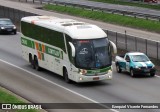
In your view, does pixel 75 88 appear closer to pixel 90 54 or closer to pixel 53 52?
pixel 90 54

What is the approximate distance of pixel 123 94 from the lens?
1113 inches

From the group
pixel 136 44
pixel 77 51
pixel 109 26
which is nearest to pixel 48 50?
pixel 77 51

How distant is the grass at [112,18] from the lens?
5966 centimetres

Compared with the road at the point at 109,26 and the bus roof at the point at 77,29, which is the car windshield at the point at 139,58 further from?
the road at the point at 109,26

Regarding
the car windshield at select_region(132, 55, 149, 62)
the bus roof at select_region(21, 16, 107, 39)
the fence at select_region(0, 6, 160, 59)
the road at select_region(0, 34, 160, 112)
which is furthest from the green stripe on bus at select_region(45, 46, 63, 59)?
the fence at select_region(0, 6, 160, 59)

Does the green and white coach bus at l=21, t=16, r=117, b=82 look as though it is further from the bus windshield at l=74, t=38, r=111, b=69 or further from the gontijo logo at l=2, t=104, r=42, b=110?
the gontijo logo at l=2, t=104, r=42, b=110

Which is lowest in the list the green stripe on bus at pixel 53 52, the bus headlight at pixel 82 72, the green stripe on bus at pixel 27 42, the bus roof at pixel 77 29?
the bus headlight at pixel 82 72

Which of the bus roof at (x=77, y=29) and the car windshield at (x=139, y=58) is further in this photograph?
the car windshield at (x=139, y=58)

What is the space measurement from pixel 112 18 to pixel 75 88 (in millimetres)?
37003

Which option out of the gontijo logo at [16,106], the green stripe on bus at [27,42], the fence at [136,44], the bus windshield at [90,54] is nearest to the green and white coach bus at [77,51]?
the bus windshield at [90,54]

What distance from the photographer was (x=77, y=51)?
3022 centimetres

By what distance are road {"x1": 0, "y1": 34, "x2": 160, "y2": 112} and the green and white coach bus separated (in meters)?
0.67

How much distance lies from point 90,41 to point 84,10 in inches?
1692

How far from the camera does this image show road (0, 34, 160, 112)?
2718 cm
